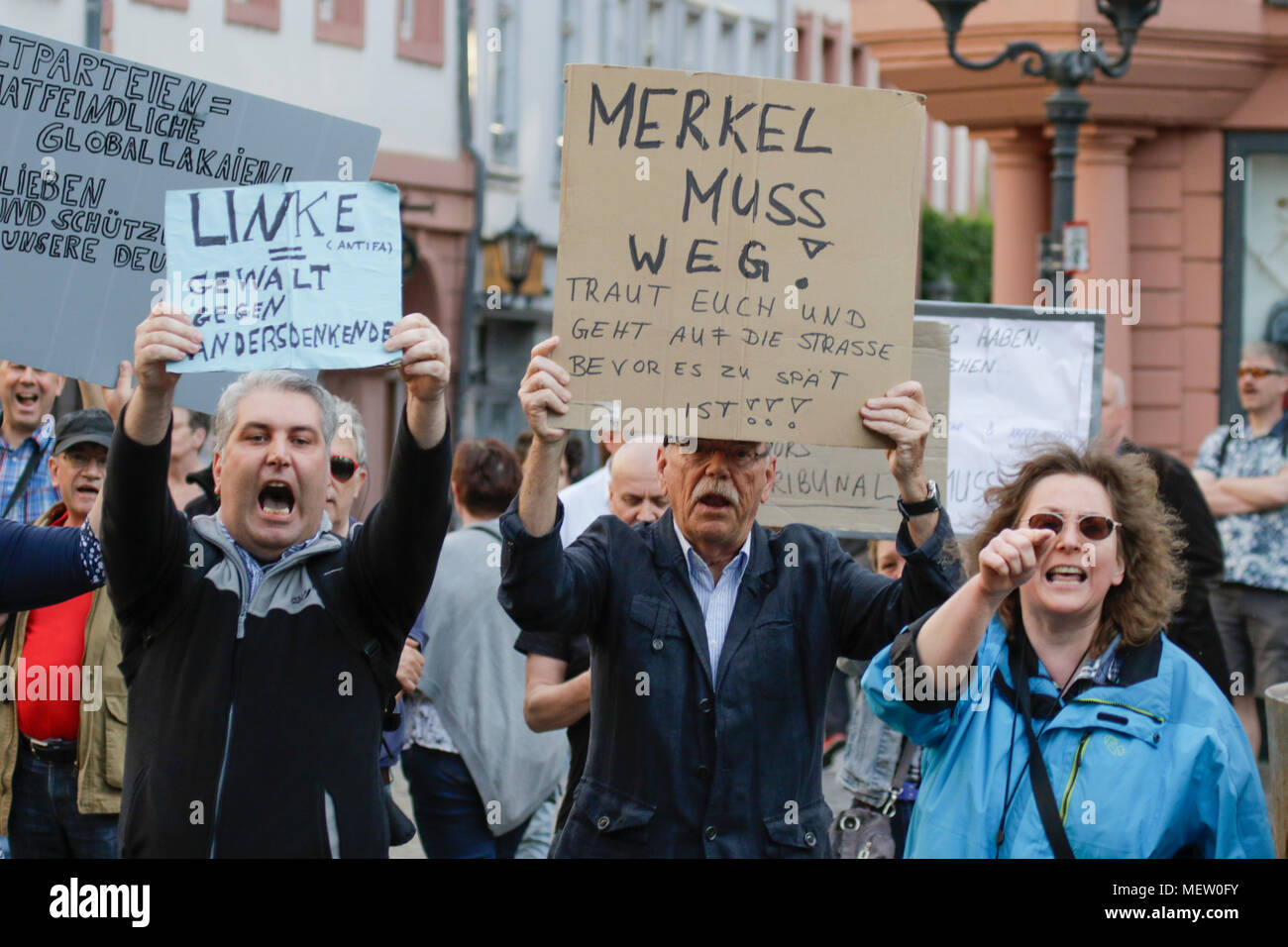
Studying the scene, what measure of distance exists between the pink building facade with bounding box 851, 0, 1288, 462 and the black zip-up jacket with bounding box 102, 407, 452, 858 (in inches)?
438

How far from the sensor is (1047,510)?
13.3 feet

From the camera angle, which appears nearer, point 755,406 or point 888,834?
point 755,406

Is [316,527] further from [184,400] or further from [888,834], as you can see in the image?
[888,834]

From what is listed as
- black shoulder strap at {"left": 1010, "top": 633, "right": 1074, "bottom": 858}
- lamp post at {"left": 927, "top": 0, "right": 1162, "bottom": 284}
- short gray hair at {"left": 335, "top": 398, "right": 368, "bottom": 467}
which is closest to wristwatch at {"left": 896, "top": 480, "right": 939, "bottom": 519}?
black shoulder strap at {"left": 1010, "top": 633, "right": 1074, "bottom": 858}

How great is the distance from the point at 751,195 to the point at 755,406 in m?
0.45

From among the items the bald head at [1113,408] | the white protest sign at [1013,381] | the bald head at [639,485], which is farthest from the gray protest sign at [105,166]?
the bald head at [1113,408]

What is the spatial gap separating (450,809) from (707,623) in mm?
2425

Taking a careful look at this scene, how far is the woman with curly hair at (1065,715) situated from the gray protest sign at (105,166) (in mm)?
1748

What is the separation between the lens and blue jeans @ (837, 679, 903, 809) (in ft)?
19.0

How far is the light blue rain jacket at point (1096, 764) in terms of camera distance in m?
3.64

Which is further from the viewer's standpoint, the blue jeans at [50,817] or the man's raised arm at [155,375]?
the blue jeans at [50,817]

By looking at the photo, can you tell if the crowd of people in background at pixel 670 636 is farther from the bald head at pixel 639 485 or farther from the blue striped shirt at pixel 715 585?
the bald head at pixel 639 485

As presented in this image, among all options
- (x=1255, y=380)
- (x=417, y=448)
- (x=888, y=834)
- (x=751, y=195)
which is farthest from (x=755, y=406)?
(x=1255, y=380)

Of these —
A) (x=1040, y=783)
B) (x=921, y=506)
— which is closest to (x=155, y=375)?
(x=921, y=506)
